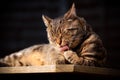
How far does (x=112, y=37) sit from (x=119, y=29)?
74 millimetres

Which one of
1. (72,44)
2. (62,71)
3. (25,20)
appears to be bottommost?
(62,71)

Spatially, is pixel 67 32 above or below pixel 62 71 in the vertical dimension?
above

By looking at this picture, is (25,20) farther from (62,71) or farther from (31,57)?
(62,71)

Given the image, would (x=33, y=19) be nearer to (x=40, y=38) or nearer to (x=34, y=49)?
(x=40, y=38)

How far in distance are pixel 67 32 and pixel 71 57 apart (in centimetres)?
12

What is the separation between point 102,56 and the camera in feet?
5.26

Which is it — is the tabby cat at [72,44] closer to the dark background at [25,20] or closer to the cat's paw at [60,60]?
the cat's paw at [60,60]

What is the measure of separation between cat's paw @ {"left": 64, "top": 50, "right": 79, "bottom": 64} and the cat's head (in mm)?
34

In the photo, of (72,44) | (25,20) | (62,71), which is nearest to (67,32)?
(72,44)

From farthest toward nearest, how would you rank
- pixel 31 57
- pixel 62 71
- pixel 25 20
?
pixel 25 20, pixel 31 57, pixel 62 71

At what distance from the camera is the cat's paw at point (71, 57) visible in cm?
148

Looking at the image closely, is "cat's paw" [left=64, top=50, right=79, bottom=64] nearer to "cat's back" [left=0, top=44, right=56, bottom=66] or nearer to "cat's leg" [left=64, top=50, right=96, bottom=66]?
"cat's leg" [left=64, top=50, right=96, bottom=66]

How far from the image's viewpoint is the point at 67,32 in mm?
1546

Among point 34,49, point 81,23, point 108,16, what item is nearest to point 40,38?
point 108,16
